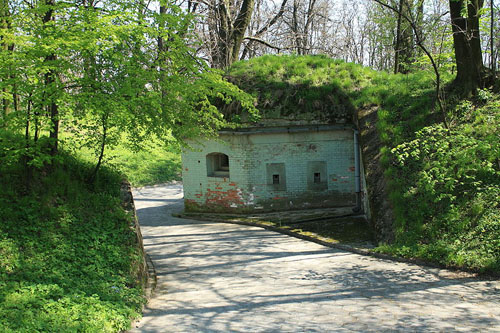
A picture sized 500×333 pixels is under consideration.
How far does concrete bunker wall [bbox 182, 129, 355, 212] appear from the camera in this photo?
14500mm

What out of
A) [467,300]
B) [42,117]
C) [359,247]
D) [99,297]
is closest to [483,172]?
[359,247]

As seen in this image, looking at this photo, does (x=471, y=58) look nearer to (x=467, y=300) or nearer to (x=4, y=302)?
(x=467, y=300)

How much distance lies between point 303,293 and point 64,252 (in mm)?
4128

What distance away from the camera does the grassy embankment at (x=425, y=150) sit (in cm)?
814

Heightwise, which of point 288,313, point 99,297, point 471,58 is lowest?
point 288,313

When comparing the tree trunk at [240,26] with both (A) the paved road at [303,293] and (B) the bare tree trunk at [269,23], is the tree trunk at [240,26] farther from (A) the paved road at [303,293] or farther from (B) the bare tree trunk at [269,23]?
(A) the paved road at [303,293]

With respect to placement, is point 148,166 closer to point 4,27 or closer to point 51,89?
point 4,27

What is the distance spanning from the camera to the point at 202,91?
9453mm

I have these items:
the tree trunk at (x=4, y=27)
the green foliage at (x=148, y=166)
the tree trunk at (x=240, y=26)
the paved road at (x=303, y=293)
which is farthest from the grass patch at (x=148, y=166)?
the tree trunk at (x=4, y=27)

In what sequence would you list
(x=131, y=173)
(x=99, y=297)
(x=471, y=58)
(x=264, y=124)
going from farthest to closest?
(x=131, y=173)
(x=264, y=124)
(x=471, y=58)
(x=99, y=297)

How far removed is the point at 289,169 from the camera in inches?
575

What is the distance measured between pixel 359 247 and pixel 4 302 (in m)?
7.43

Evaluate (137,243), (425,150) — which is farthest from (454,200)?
(137,243)

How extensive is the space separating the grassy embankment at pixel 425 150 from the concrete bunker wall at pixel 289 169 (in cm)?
137
